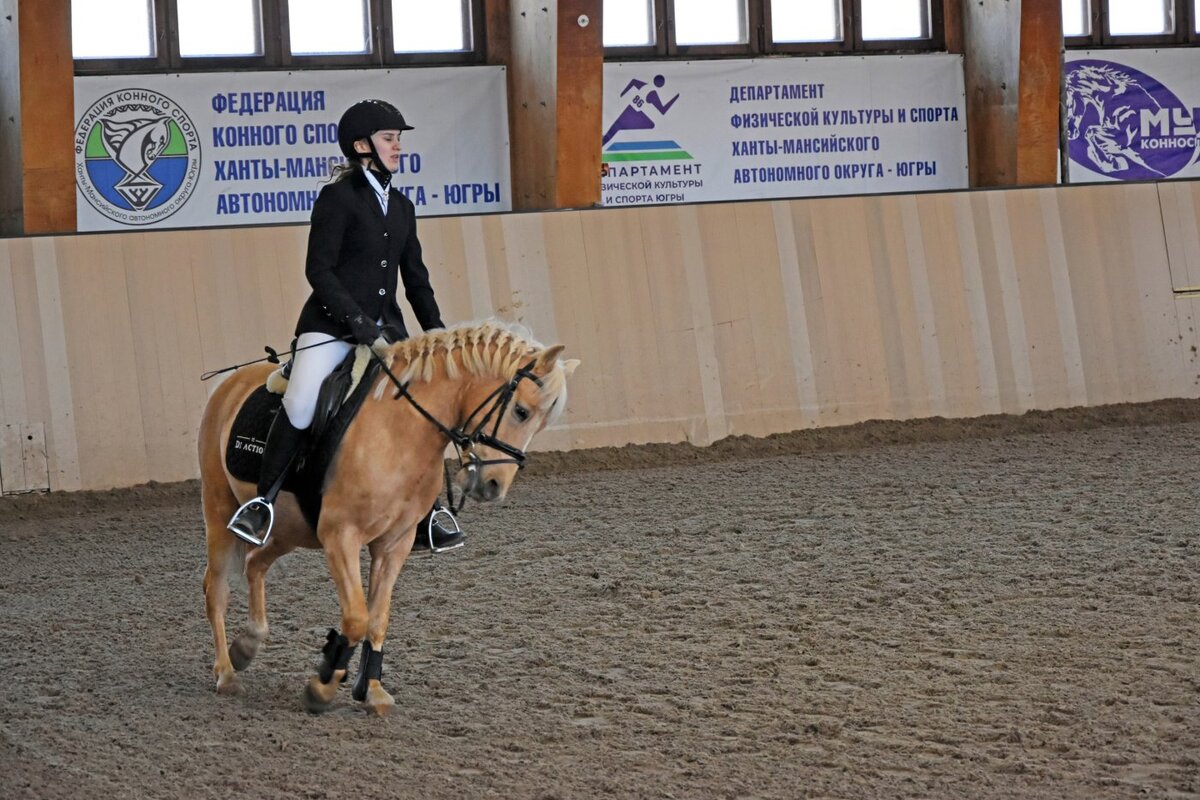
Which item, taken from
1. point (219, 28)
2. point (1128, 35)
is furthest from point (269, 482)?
point (1128, 35)

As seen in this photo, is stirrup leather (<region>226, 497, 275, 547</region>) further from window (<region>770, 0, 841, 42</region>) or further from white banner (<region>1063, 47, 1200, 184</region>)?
white banner (<region>1063, 47, 1200, 184</region>)

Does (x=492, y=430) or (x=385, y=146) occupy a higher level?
(x=385, y=146)

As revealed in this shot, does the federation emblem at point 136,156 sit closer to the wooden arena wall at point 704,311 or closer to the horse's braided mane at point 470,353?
the wooden arena wall at point 704,311

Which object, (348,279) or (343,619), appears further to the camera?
(348,279)

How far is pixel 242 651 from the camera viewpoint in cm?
509

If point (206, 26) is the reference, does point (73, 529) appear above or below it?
below

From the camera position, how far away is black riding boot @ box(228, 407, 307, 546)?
4.80 m

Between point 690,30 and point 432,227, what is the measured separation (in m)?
5.80

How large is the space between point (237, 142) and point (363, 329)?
29.4ft

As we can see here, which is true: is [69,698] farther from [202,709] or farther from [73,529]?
[73,529]

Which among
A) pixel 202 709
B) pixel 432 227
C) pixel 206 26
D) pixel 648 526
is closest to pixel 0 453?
pixel 432 227

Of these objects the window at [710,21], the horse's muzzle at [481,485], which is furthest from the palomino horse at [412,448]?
the window at [710,21]

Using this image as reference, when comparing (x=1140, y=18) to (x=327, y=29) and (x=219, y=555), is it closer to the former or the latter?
(x=327, y=29)

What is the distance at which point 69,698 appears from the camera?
16.4 feet
